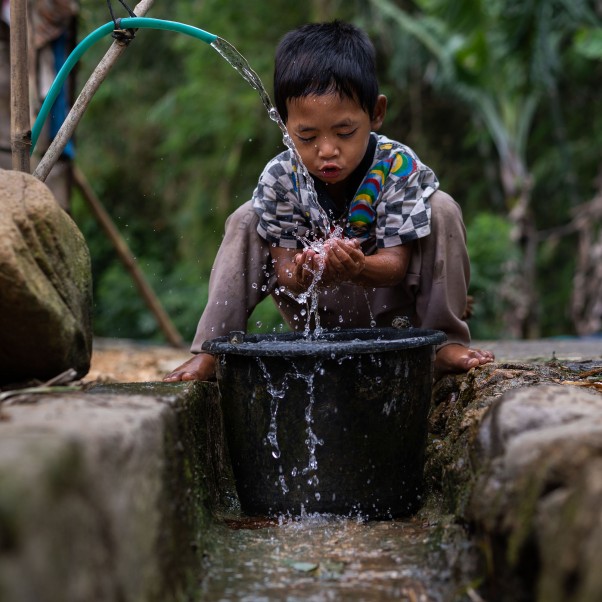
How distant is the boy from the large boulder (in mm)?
659

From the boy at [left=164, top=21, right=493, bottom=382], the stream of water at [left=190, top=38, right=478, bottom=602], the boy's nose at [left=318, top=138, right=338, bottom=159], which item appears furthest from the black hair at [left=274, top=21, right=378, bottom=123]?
the stream of water at [left=190, top=38, right=478, bottom=602]

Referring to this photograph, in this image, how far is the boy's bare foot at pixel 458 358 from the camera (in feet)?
9.46

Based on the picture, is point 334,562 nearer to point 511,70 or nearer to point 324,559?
point 324,559

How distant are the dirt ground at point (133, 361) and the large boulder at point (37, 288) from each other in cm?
166

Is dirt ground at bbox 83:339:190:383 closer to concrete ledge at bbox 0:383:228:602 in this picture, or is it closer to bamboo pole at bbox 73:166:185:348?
bamboo pole at bbox 73:166:185:348

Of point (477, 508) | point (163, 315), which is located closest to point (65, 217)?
point (477, 508)

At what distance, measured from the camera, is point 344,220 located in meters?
3.01

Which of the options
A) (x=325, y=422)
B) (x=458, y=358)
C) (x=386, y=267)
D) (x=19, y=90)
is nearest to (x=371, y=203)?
(x=386, y=267)

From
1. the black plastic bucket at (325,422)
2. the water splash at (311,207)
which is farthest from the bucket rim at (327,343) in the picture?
the water splash at (311,207)

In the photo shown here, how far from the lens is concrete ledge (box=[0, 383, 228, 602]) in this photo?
1.19m

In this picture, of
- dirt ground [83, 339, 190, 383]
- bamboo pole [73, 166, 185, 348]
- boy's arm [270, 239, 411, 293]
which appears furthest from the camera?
bamboo pole [73, 166, 185, 348]

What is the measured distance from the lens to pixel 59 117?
5.18 m

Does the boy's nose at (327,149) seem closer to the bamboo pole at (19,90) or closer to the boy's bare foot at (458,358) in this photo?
the boy's bare foot at (458,358)

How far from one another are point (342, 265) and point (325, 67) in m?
0.65
